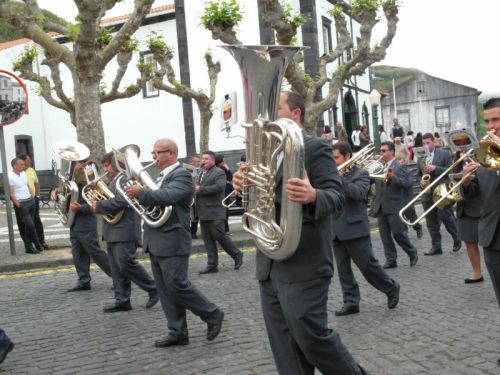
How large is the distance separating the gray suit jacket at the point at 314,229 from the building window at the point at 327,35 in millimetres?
27880

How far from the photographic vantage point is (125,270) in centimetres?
726

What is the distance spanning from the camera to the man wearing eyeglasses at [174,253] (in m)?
5.79

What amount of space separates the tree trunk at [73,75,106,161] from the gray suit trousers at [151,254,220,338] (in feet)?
24.9

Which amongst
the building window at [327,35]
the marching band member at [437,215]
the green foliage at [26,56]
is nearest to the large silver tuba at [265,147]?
the marching band member at [437,215]

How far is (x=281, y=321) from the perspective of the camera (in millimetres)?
3811

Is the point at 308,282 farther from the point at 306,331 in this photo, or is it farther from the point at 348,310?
the point at 348,310

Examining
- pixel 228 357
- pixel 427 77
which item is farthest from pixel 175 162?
pixel 427 77

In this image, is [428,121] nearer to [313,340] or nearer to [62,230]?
[62,230]

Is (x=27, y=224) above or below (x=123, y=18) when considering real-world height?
below

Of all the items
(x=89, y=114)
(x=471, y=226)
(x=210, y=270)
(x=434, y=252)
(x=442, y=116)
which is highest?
(x=442, y=116)

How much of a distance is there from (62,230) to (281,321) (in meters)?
14.7

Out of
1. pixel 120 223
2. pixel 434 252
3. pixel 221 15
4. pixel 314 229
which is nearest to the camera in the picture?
pixel 314 229

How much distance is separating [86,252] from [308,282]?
6059mm

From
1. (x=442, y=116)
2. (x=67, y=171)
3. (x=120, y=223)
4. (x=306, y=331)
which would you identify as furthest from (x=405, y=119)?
(x=306, y=331)
